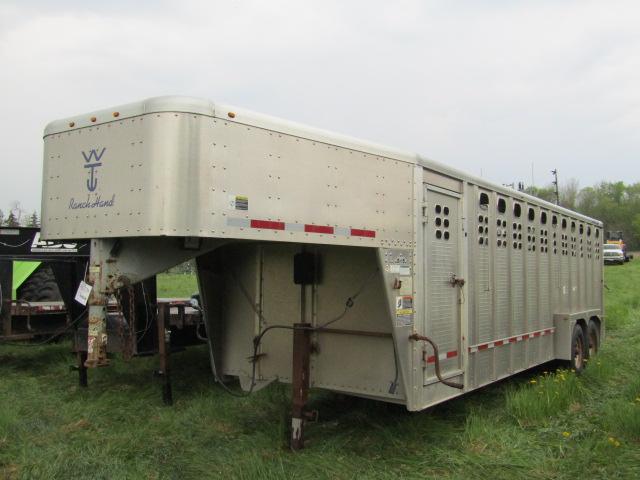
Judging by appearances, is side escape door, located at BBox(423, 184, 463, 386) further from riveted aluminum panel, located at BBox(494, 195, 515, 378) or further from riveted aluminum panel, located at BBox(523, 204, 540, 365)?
riveted aluminum panel, located at BBox(523, 204, 540, 365)

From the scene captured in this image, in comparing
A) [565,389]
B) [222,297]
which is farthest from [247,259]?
[565,389]

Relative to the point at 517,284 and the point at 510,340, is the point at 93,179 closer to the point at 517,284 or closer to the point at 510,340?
Result: the point at 510,340

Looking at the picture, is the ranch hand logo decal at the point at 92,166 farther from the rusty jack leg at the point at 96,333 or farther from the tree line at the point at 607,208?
the tree line at the point at 607,208

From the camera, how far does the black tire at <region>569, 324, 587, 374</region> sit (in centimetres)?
907

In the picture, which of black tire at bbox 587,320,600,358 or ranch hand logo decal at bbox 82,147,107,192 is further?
black tire at bbox 587,320,600,358

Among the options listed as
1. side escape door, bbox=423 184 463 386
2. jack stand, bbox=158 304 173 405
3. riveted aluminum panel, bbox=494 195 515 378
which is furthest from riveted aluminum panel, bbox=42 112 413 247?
jack stand, bbox=158 304 173 405

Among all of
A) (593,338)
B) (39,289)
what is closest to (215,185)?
(39,289)

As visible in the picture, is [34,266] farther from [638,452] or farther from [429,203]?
[638,452]

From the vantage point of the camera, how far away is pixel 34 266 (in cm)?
1100

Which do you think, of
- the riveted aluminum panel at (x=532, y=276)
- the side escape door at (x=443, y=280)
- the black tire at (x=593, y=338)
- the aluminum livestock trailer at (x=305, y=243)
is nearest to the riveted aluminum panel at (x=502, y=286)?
the aluminum livestock trailer at (x=305, y=243)

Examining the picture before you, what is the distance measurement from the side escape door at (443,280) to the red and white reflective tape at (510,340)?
367mm

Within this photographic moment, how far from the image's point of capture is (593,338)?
10.5 m

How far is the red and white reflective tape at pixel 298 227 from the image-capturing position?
4.45 m

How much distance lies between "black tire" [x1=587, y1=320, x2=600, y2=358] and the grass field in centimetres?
154
